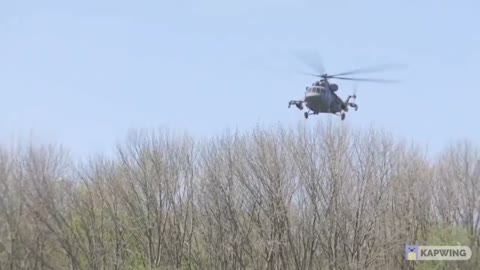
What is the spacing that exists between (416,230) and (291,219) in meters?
8.31

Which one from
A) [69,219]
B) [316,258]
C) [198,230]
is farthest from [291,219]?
[69,219]

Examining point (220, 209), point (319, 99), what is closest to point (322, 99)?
point (319, 99)

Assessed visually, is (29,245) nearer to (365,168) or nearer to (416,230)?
(365,168)

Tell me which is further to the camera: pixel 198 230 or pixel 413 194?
pixel 413 194

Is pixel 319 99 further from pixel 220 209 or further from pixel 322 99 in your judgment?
pixel 220 209

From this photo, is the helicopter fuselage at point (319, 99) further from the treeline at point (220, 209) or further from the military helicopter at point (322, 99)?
the treeline at point (220, 209)

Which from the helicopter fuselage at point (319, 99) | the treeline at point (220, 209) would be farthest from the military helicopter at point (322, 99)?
the treeline at point (220, 209)

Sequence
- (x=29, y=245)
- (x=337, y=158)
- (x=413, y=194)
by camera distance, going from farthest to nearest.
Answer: (x=413, y=194), (x=29, y=245), (x=337, y=158)

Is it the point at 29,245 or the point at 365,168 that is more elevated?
the point at 365,168

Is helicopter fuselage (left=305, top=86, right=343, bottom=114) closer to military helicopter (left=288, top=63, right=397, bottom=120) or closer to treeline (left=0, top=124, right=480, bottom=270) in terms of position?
military helicopter (left=288, top=63, right=397, bottom=120)

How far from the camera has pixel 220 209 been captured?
118ft

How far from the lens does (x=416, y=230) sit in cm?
3956

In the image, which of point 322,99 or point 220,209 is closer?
point 322,99

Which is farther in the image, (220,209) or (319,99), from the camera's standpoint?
(220,209)
